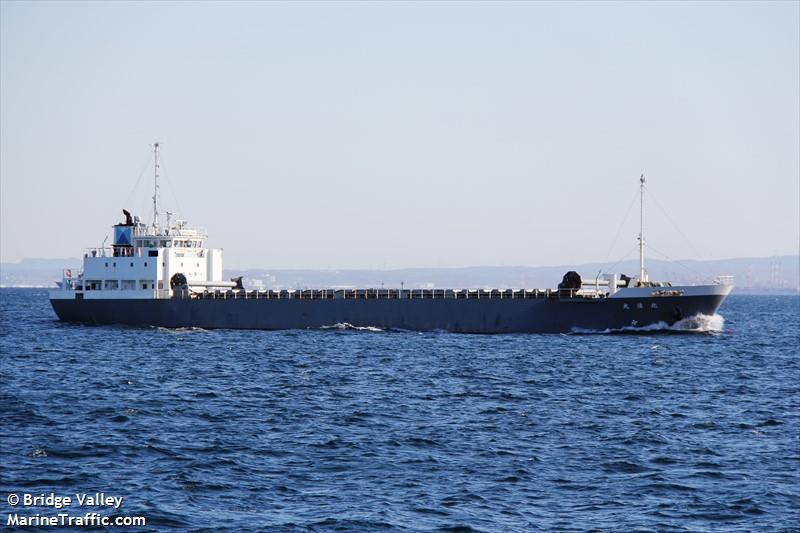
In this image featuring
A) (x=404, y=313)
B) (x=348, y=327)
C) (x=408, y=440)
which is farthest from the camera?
(x=348, y=327)

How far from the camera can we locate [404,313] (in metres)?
78.9

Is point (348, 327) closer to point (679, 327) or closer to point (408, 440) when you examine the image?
point (679, 327)

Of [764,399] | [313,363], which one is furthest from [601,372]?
[313,363]

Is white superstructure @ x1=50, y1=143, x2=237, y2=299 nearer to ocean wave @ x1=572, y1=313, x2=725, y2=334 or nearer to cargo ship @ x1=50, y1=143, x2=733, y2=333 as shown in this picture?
cargo ship @ x1=50, y1=143, x2=733, y2=333

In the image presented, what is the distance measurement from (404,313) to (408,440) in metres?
47.7

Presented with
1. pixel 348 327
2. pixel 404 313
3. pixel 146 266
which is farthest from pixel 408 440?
pixel 146 266

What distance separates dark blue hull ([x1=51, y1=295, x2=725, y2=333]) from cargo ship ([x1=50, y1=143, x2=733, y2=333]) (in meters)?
0.08

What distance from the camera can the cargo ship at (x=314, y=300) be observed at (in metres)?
73.0

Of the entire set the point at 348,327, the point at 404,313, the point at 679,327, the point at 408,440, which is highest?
the point at 404,313

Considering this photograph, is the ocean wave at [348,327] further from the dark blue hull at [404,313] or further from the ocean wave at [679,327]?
the ocean wave at [679,327]

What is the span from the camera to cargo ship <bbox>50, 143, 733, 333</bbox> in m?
73.0

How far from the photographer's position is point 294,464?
27672 mm

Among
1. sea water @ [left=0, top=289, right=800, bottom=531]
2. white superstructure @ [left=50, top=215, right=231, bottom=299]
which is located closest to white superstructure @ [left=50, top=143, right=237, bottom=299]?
white superstructure @ [left=50, top=215, right=231, bottom=299]

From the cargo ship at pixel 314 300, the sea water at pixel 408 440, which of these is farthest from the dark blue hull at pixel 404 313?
the sea water at pixel 408 440
